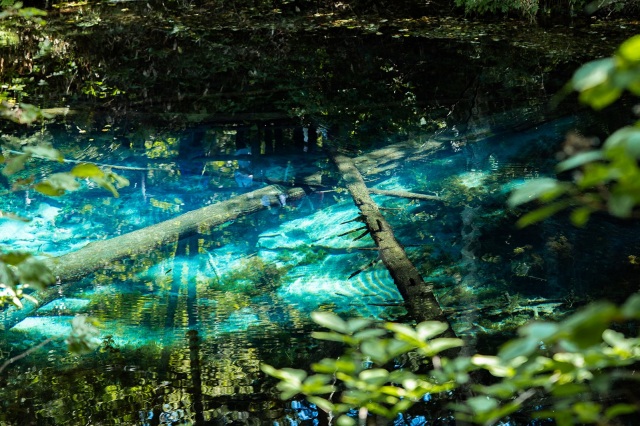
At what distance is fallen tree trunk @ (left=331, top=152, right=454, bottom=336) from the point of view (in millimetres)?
3416

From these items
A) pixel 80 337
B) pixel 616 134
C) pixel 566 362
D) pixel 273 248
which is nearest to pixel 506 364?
pixel 566 362

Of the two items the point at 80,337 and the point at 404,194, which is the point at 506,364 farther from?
the point at 404,194

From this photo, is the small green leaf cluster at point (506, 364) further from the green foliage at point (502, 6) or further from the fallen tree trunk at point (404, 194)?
the green foliage at point (502, 6)

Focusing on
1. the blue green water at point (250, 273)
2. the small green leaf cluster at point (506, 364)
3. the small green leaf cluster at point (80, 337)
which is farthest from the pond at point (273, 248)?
the small green leaf cluster at point (506, 364)

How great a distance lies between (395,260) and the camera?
3.96m

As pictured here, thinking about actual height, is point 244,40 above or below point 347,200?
above

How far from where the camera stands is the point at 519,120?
20.4 feet

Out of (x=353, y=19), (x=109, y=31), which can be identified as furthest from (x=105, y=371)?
(x=353, y=19)

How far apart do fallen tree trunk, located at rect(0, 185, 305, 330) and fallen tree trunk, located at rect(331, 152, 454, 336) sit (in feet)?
1.71

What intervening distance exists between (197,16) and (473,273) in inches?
337

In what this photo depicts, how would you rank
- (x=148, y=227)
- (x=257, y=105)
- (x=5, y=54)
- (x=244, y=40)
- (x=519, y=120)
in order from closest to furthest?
(x=148, y=227), (x=519, y=120), (x=257, y=105), (x=5, y=54), (x=244, y=40)

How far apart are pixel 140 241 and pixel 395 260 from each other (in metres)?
1.90

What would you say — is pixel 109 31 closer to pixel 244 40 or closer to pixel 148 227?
pixel 244 40

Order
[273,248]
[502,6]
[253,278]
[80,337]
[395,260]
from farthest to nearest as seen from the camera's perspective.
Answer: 1. [502,6]
2. [273,248]
3. [253,278]
4. [395,260]
5. [80,337]
